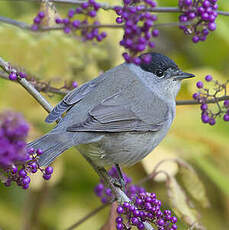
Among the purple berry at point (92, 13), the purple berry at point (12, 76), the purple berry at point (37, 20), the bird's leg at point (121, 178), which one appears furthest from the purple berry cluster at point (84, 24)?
the bird's leg at point (121, 178)

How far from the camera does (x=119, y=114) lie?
3.37 metres

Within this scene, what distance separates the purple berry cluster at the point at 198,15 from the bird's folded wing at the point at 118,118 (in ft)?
3.11

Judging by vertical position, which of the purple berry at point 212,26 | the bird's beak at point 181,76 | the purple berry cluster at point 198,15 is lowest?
the bird's beak at point 181,76

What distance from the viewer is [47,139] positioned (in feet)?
9.41

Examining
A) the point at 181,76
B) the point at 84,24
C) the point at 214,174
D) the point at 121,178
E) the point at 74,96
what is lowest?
the point at 214,174

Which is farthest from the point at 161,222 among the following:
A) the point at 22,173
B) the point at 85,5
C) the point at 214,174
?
the point at 85,5

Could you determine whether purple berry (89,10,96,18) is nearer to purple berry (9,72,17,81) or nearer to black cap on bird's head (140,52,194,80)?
purple berry (9,72,17,81)

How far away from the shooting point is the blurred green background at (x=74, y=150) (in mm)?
3373

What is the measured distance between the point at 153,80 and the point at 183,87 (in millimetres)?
382

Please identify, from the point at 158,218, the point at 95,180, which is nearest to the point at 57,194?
the point at 95,180

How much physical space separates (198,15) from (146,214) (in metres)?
1.07

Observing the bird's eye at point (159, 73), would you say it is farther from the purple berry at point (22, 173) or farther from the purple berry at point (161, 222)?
the purple berry at point (22, 173)

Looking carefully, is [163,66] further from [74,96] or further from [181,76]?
[74,96]

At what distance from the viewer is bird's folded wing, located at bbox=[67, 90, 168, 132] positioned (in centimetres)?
312
